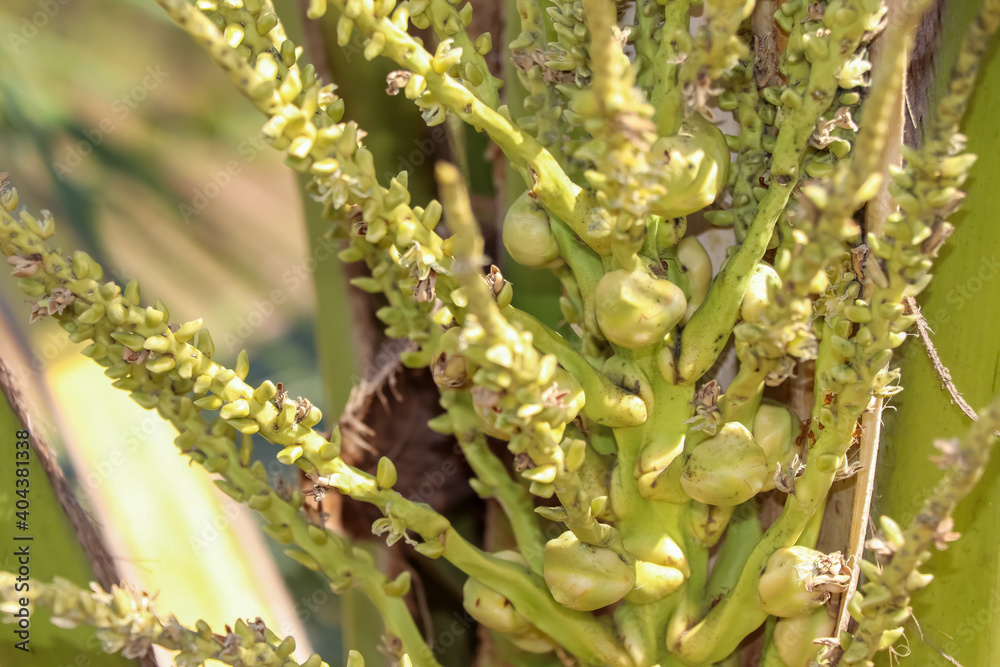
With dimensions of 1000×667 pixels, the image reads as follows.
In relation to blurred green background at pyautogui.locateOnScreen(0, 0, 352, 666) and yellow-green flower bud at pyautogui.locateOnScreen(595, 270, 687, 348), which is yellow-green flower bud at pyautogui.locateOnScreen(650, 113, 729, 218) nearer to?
yellow-green flower bud at pyautogui.locateOnScreen(595, 270, 687, 348)

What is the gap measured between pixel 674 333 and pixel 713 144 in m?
0.13

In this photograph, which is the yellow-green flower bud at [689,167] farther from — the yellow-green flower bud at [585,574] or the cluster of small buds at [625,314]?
the yellow-green flower bud at [585,574]

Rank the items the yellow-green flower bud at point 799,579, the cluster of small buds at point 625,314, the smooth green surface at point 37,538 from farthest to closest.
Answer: the smooth green surface at point 37,538 < the yellow-green flower bud at point 799,579 < the cluster of small buds at point 625,314

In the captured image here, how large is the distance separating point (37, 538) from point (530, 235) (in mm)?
522

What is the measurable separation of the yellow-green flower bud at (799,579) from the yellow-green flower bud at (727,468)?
0.17ft

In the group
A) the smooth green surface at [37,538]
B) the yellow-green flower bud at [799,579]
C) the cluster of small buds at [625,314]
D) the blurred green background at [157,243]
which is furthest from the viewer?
the blurred green background at [157,243]

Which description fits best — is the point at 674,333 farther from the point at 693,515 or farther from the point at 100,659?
the point at 100,659

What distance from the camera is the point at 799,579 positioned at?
1.79 feet

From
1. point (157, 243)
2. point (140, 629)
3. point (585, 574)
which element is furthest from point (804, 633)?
point (157, 243)

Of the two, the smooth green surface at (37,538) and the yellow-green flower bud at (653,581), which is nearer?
the yellow-green flower bud at (653,581)

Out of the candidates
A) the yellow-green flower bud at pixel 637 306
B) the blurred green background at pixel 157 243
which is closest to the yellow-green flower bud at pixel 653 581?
the yellow-green flower bud at pixel 637 306

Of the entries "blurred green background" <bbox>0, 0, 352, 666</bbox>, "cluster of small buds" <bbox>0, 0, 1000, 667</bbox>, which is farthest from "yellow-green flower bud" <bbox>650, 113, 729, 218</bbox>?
"blurred green background" <bbox>0, 0, 352, 666</bbox>

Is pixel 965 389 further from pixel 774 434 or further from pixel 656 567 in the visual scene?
pixel 656 567

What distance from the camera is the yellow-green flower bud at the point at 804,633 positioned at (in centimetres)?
58
